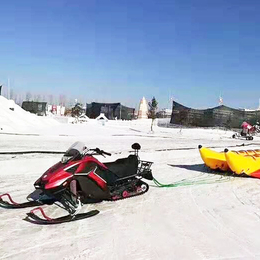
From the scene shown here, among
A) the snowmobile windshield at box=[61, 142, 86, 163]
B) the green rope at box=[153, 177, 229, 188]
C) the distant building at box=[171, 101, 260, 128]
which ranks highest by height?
the distant building at box=[171, 101, 260, 128]

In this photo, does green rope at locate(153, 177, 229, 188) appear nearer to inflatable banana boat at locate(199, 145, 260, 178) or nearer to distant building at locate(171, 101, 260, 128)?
inflatable banana boat at locate(199, 145, 260, 178)

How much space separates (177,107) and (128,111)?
2172cm

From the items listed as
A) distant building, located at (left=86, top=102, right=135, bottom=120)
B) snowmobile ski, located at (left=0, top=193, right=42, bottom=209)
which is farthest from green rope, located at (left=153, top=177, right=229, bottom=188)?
distant building, located at (left=86, top=102, right=135, bottom=120)

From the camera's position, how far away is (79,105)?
67.4m

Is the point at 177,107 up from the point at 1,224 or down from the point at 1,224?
up

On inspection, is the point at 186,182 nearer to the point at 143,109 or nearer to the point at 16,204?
the point at 16,204

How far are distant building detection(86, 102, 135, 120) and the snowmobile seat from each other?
51.2 metres

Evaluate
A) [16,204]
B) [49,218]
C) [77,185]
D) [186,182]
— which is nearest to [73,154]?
[77,185]

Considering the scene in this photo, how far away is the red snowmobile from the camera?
5348 millimetres

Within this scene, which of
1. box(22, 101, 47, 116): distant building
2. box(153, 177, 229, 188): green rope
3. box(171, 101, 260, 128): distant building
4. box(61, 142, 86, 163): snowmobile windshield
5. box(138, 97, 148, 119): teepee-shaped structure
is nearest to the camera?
box(61, 142, 86, 163): snowmobile windshield

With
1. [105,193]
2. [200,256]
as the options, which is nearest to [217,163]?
[105,193]

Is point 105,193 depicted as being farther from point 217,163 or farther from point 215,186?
point 217,163

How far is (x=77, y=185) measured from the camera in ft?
18.6

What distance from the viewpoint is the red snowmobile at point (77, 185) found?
17.5 feet
